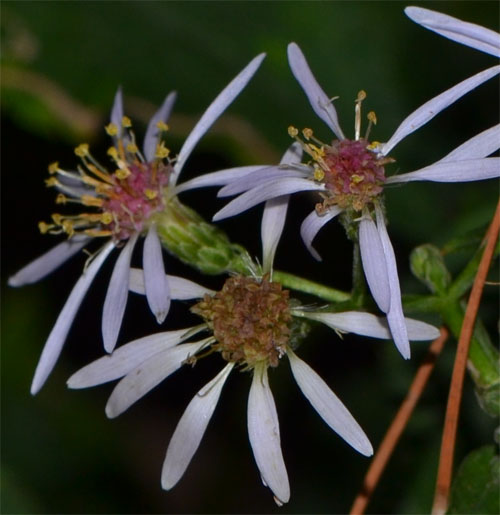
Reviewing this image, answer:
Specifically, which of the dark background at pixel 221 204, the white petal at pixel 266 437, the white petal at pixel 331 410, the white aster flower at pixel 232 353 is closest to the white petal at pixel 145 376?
the white aster flower at pixel 232 353

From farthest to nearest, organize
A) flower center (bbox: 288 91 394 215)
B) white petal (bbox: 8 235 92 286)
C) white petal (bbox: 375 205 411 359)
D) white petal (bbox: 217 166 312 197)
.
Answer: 1. white petal (bbox: 8 235 92 286)
2. flower center (bbox: 288 91 394 215)
3. white petal (bbox: 217 166 312 197)
4. white petal (bbox: 375 205 411 359)

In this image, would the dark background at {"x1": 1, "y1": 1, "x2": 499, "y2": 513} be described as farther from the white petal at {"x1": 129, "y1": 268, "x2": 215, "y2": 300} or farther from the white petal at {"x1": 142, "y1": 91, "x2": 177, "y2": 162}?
the white petal at {"x1": 129, "y1": 268, "x2": 215, "y2": 300}

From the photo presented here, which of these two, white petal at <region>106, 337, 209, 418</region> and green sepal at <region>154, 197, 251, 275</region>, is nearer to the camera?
white petal at <region>106, 337, 209, 418</region>

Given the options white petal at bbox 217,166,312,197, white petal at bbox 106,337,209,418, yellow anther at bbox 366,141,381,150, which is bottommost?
white petal at bbox 106,337,209,418

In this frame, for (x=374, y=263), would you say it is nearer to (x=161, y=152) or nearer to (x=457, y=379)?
(x=457, y=379)

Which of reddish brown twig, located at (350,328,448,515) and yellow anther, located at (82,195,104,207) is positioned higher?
yellow anther, located at (82,195,104,207)

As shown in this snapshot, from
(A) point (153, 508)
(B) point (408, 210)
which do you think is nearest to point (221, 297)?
(B) point (408, 210)

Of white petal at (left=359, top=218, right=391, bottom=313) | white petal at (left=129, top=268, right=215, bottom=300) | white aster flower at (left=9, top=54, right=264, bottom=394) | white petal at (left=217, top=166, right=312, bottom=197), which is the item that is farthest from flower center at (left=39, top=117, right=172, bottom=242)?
white petal at (left=359, top=218, right=391, bottom=313)
